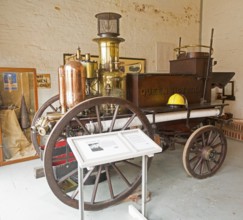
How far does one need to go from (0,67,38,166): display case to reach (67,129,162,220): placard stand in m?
2.13

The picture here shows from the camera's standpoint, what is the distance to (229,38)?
16.6 feet

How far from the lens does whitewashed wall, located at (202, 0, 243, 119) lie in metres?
4.86

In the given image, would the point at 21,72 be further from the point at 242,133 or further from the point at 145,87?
the point at 242,133

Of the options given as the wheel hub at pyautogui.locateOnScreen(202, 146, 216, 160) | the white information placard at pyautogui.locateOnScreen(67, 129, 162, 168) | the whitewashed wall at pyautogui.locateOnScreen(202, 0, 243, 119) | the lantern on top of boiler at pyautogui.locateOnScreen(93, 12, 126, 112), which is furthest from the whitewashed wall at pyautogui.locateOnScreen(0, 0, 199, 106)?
the wheel hub at pyautogui.locateOnScreen(202, 146, 216, 160)

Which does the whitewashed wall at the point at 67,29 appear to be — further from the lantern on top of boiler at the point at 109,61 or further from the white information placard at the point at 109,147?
the white information placard at the point at 109,147

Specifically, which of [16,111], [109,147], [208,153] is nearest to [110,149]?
[109,147]

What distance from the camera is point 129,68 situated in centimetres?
459

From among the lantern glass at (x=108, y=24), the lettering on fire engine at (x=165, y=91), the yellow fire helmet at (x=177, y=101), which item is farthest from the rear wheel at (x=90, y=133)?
the lantern glass at (x=108, y=24)

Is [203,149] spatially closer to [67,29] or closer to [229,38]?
[67,29]

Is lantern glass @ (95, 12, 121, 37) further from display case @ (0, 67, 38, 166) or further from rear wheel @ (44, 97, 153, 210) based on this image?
display case @ (0, 67, 38, 166)

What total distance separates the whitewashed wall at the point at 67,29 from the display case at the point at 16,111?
0.15 meters

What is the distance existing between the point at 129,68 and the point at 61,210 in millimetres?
3136

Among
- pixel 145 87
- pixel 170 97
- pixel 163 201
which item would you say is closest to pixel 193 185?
pixel 163 201

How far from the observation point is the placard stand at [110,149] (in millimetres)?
1575
